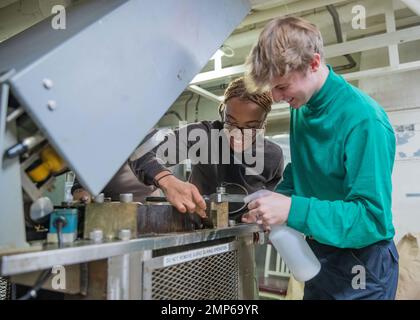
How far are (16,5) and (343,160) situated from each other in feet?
5.63

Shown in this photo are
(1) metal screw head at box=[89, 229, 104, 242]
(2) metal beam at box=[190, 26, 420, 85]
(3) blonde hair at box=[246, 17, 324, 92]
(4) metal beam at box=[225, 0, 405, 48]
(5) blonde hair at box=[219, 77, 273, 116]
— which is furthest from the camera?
(4) metal beam at box=[225, 0, 405, 48]

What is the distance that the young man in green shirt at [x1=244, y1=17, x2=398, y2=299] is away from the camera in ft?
2.36

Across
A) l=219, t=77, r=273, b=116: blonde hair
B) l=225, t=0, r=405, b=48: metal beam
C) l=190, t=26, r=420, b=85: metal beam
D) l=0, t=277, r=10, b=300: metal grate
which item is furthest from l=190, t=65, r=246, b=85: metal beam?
l=0, t=277, r=10, b=300: metal grate

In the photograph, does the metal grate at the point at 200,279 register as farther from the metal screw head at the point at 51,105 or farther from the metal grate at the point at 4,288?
the metal grate at the point at 4,288

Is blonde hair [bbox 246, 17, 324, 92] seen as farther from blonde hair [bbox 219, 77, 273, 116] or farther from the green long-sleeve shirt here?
blonde hair [bbox 219, 77, 273, 116]

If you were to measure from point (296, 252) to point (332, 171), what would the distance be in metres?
0.22

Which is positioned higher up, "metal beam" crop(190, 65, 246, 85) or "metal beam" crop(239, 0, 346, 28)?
"metal beam" crop(239, 0, 346, 28)

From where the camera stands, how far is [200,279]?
712 mm

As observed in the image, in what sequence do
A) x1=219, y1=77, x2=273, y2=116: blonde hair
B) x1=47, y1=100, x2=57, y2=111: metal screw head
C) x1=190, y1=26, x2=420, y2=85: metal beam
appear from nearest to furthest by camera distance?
1. x1=47, y1=100, x2=57, y2=111: metal screw head
2. x1=219, y1=77, x2=273, y2=116: blonde hair
3. x1=190, y1=26, x2=420, y2=85: metal beam

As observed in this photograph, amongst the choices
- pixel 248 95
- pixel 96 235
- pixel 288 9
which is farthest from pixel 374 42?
pixel 96 235

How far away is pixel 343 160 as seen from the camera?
0.79 metres

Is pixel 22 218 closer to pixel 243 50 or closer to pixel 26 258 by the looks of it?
pixel 26 258
